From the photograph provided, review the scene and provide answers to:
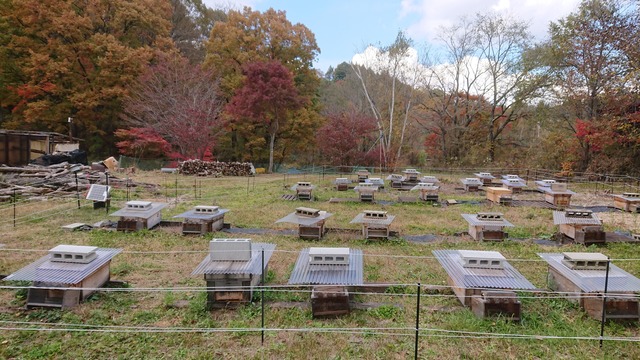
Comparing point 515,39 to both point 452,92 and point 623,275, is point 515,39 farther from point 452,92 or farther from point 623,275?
point 623,275

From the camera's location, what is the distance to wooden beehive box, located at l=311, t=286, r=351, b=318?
5496 mm

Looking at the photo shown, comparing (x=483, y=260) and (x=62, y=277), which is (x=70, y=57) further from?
(x=483, y=260)

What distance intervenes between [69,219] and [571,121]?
30.2m

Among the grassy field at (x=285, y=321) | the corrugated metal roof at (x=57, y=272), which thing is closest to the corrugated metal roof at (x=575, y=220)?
the grassy field at (x=285, y=321)

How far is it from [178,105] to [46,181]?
12.0m

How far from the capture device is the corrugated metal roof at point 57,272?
17.7 feet

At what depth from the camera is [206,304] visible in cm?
575

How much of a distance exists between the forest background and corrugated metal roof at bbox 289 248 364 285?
68.7 feet

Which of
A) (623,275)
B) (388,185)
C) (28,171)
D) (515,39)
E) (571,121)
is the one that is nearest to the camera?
(623,275)

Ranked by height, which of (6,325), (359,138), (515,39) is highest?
(515,39)

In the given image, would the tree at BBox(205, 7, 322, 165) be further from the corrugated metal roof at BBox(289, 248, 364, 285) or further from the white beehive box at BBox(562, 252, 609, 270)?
the white beehive box at BBox(562, 252, 609, 270)

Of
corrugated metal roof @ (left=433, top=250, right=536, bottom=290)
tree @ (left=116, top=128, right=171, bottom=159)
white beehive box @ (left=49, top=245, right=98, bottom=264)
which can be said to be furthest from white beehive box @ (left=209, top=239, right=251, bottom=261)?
tree @ (left=116, top=128, right=171, bottom=159)

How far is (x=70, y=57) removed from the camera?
2648 centimetres

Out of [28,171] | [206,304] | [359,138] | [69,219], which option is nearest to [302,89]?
[359,138]
